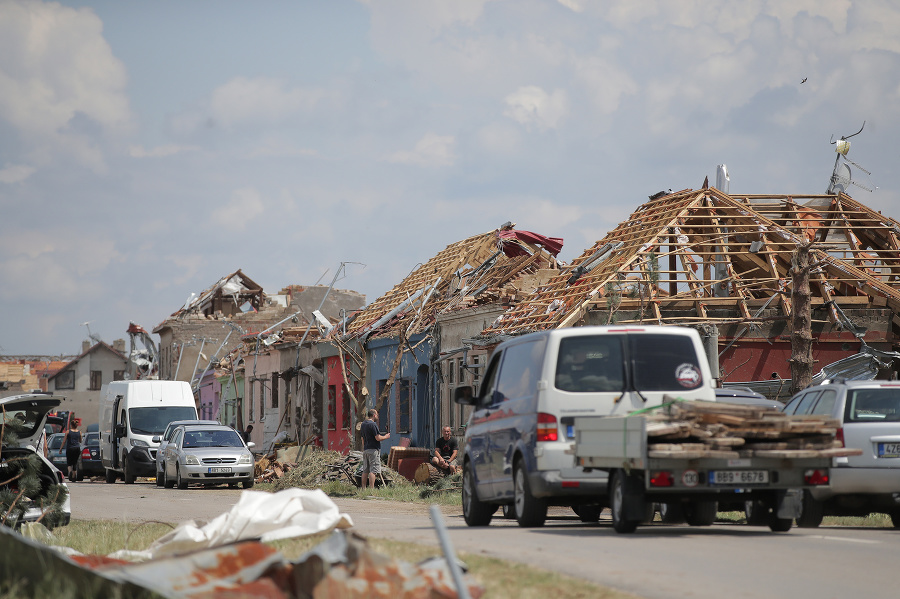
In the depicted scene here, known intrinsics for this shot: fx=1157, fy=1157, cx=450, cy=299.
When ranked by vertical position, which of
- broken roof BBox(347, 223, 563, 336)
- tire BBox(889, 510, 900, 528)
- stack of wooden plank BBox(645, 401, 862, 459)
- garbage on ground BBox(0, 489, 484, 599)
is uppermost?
broken roof BBox(347, 223, 563, 336)

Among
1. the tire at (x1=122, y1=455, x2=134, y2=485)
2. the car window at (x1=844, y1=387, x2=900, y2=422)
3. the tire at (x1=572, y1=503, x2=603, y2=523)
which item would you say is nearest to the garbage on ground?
the car window at (x1=844, y1=387, x2=900, y2=422)

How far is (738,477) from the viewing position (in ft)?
35.9

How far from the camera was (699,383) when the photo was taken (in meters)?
12.1

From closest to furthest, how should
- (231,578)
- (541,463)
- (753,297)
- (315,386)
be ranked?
(231,578)
(541,463)
(753,297)
(315,386)

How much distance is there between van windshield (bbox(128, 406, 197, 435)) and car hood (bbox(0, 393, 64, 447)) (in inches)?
792

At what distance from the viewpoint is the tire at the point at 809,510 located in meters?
13.5

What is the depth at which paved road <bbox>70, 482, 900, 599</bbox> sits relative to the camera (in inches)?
322

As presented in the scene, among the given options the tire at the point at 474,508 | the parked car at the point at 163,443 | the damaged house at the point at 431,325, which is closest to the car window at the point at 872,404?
the tire at the point at 474,508

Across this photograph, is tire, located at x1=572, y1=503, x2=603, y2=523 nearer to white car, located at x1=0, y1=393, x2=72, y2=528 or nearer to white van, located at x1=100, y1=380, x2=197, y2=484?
white car, located at x1=0, y1=393, x2=72, y2=528

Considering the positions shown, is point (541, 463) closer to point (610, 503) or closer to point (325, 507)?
point (610, 503)

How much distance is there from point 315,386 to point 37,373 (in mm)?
87457

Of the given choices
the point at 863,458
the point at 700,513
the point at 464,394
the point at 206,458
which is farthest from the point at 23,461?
the point at 206,458

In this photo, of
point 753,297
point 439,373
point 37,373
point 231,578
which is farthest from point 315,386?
point 37,373

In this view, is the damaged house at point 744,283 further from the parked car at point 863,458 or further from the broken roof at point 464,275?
the parked car at point 863,458
